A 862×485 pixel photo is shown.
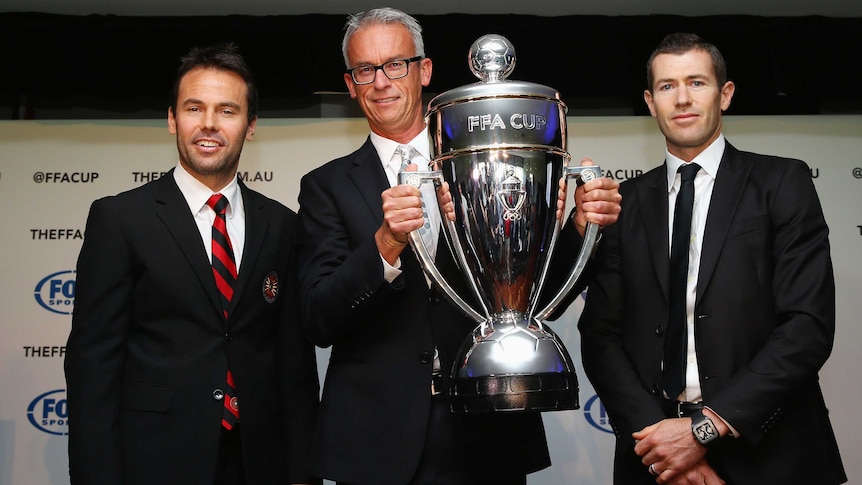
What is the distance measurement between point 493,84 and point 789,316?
2.91 feet

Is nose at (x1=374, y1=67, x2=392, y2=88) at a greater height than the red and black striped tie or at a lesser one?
greater

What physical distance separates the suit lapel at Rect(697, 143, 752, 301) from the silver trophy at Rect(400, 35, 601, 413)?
53cm

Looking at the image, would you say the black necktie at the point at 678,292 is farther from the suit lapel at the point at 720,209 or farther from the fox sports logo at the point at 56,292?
the fox sports logo at the point at 56,292

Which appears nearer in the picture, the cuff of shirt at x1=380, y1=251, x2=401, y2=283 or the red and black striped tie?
the cuff of shirt at x1=380, y1=251, x2=401, y2=283

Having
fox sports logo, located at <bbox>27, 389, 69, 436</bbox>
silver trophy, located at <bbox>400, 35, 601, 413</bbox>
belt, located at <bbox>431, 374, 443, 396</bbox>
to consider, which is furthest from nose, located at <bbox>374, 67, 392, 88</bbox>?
fox sports logo, located at <bbox>27, 389, 69, 436</bbox>

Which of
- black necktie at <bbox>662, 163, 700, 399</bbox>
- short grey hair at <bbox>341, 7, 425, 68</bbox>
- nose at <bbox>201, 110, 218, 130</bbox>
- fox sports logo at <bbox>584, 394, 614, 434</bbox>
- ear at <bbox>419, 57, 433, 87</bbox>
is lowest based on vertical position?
fox sports logo at <bbox>584, 394, 614, 434</bbox>

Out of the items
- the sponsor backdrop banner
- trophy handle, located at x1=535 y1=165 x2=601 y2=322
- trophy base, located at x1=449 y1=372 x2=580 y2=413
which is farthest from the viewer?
the sponsor backdrop banner

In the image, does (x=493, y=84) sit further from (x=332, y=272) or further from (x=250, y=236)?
(x=250, y=236)

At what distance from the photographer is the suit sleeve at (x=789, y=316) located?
5.78ft

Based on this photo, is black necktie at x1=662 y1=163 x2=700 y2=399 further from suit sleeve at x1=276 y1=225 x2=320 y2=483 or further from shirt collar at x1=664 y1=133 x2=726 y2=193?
suit sleeve at x1=276 y1=225 x2=320 y2=483

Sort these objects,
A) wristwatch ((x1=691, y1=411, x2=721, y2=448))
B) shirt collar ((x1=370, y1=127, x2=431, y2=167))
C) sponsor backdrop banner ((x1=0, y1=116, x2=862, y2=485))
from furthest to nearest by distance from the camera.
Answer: sponsor backdrop banner ((x1=0, y1=116, x2=862, y2=485)), shirt collar ((x1=370, y1=127, x2=431, y2=167)), wristwatch ((x1=691, y1=411, x2=721, y2=448))

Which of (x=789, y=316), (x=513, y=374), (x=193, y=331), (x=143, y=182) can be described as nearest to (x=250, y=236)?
(x=193, y=331)

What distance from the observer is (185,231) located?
75.8 inches

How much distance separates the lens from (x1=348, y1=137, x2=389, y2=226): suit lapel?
1.76 meters
